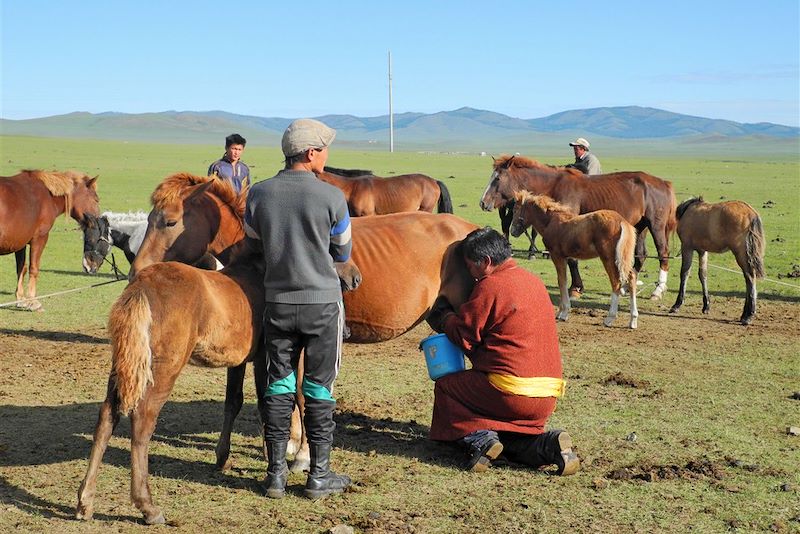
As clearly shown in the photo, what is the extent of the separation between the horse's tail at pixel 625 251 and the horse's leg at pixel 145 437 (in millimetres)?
7166

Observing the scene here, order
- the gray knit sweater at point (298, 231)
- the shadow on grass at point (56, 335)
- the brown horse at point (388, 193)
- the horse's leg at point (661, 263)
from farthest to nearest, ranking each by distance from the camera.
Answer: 1. the brown horse at point (388, 193)
2. the horse's leg at point (661, 263)
3. the shadow on grass at point (56, 335)
4. the gray knit sweater at point (298, 231)

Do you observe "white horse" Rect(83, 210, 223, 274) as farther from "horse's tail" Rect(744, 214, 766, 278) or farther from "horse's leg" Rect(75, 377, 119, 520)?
"horse's tail" Rect(744, 214, 766, 278)

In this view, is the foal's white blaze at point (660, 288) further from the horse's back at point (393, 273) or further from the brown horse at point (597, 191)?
the horse's back at point (393, 273)

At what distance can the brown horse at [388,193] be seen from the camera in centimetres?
1493

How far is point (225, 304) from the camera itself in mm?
5105

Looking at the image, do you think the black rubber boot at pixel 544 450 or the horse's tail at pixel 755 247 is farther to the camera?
the horse's tail at pixel 755 247

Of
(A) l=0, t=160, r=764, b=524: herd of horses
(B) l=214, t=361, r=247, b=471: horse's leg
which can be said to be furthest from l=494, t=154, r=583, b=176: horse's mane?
(B) l=214, t=361, r=247, b=471: horse's leg

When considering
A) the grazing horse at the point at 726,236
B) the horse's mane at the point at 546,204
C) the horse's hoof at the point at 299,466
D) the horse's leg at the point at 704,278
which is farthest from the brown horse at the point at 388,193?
the horse's hoof at the point at 299,466

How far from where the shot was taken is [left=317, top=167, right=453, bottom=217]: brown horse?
14930 millimetres

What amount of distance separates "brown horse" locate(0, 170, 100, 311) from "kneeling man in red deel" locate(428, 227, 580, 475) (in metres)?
7.33

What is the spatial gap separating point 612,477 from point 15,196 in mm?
8996

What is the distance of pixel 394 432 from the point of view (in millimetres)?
6703

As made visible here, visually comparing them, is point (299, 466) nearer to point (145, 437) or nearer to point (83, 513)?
point (145, 437)

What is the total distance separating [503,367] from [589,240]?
18.6 feet
